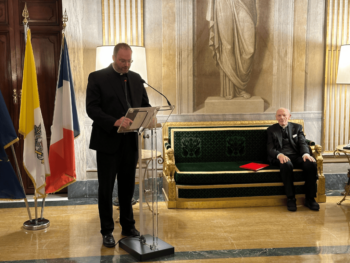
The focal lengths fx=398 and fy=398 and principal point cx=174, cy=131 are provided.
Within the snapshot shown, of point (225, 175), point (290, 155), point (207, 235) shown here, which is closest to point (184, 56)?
point (225, 175)

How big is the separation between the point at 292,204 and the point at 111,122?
2770mm

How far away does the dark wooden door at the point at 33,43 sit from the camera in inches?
221

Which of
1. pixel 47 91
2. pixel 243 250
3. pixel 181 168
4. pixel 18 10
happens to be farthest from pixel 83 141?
pixel 243 250

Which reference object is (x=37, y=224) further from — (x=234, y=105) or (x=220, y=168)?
(x=234, y=105)

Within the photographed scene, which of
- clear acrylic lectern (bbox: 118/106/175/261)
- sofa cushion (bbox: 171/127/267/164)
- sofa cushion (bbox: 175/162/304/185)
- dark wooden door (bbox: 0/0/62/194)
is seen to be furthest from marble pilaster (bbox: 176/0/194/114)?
clear acrylic lectern (bbox: 118/106/175/261)

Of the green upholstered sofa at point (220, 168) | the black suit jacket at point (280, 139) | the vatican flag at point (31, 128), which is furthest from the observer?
the black suit jacket at point (280, 139)

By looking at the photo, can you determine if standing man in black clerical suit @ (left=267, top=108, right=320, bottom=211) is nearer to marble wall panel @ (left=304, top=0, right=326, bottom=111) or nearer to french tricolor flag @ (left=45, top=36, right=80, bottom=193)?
marble wall panel @ (left=304, top=0, right=326, bottom=111)

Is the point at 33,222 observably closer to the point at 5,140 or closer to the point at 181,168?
the point at 5,140

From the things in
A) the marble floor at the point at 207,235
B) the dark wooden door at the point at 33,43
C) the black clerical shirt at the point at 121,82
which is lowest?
the marble floor at the point at 207,235

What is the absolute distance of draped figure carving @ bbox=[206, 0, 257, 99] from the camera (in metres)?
5.92

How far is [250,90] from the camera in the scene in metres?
6.08

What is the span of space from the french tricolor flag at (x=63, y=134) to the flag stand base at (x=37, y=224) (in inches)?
13.8

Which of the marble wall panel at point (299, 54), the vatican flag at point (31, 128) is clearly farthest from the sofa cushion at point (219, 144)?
the vatican flag at point (31, 128)

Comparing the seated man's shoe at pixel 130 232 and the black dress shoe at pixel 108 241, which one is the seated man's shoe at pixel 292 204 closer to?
the seated man's shoe at pixel 130 232
